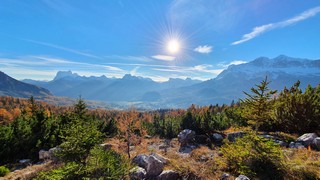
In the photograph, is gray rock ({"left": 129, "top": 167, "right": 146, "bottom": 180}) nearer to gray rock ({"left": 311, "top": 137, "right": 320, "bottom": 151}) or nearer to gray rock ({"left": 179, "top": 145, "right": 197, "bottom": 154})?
gray rock ({"left": 179, "top": 145, "right": 197, "bottom": 154})

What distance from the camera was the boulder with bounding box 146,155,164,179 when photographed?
13.3m

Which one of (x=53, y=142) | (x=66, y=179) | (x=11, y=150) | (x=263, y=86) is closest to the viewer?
(x=66, y=179)

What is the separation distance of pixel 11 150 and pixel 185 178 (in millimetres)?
26125

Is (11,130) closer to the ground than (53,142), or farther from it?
farther from it

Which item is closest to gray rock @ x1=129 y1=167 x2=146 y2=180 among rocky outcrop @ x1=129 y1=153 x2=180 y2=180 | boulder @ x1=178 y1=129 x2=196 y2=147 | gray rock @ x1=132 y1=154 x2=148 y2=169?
rocky outcrop @ x1=129 y1=153 x2=180 y2=180

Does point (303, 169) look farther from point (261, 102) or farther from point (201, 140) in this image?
point (201, 140)

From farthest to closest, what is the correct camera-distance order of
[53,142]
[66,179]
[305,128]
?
[53,142] < [305,128] < [66,179]

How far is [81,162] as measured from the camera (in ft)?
37.9

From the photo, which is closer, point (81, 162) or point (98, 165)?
point (98, 165)

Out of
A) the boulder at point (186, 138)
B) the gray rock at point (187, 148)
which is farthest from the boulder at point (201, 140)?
the gray rock at point (187, 148)

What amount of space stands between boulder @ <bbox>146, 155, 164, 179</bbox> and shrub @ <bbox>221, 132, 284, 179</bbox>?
16.3 ft

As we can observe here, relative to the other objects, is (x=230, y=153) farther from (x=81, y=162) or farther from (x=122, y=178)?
(x=81, y=162)

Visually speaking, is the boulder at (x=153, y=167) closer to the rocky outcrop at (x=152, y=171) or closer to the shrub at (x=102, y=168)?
the rocky outcrop at (x=152, y=171)

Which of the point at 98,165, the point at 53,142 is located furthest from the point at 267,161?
the point at 53,142
